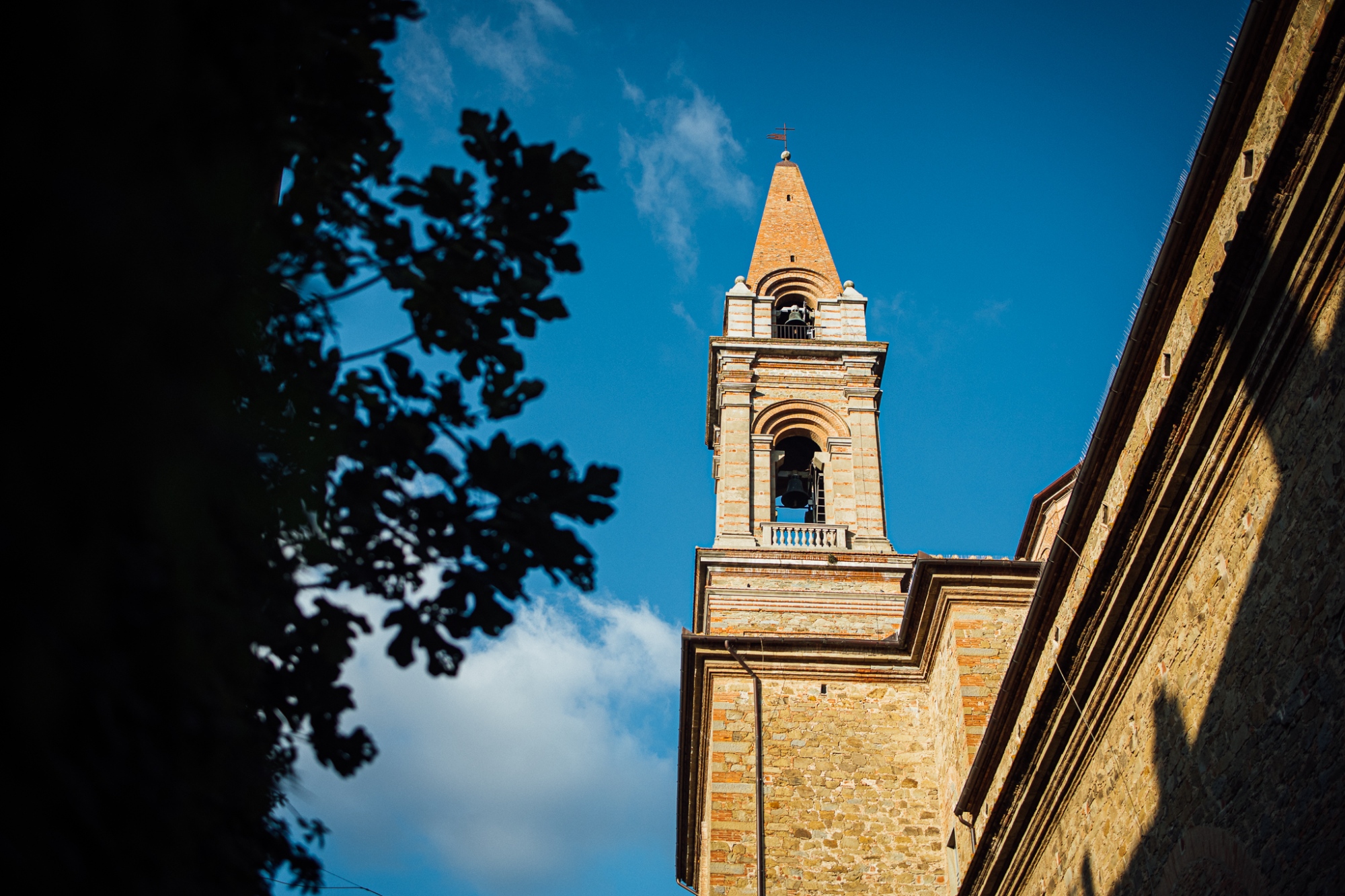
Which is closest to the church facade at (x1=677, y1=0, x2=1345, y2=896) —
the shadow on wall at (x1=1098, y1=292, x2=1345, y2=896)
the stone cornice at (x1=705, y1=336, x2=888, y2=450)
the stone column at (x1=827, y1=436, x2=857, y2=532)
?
the shadow on wall at (x1=1098, y1=292, x2=1345, y2=896)

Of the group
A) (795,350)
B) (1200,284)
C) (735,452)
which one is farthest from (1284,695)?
(795,350)

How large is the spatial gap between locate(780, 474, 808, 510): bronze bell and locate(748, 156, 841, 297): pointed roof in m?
5.51

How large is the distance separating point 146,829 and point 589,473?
152cm

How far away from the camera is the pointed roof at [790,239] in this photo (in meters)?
24.7

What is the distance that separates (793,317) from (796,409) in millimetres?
3456

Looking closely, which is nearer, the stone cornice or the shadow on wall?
the shadow on wall

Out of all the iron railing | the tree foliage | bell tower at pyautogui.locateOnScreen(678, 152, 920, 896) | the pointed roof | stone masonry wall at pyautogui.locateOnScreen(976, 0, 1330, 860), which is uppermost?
the pointed roof

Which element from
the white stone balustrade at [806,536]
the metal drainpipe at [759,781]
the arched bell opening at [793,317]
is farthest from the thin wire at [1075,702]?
the arched bell opening at [793,317]

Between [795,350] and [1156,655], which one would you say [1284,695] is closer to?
[1156,655]

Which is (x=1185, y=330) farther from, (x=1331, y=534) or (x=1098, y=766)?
(x=1098, y=766)

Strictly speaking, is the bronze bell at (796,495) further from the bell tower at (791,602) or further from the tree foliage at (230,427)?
the tree foliage at (230,427)

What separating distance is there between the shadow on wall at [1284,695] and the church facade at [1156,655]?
0.02 m

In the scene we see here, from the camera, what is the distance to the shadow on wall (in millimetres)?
4812

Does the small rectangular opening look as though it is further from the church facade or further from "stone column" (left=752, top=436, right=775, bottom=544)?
"stone column" (left=752, top=436, right=775, bottom=544)
